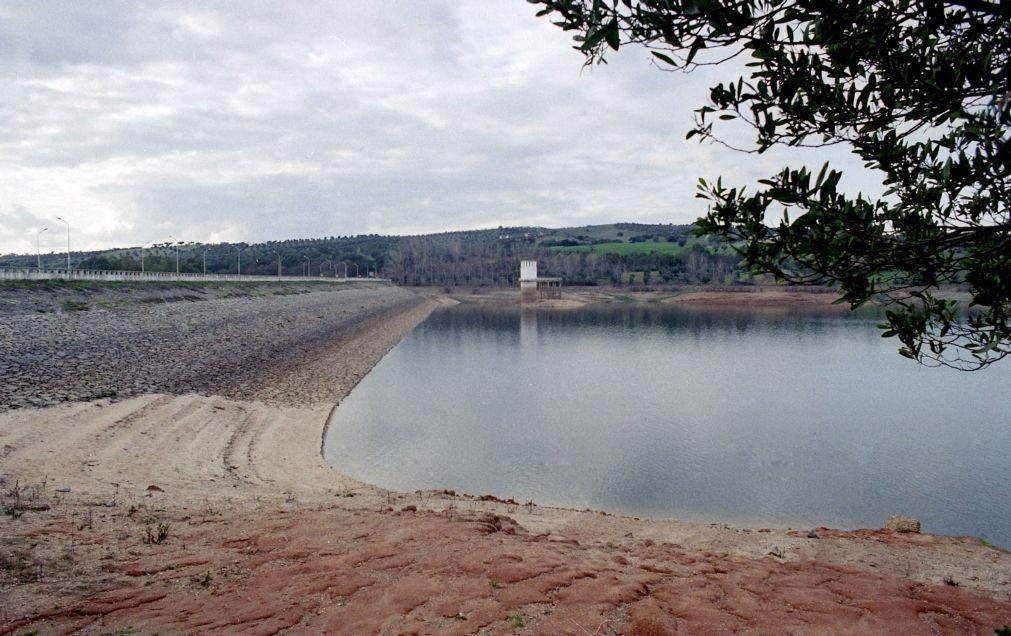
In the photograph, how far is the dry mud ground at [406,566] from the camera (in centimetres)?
429

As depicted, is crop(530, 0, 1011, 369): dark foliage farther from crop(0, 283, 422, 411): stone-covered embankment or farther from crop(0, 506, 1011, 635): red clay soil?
crop(0, 283, 422, 411): stone-covered embankment

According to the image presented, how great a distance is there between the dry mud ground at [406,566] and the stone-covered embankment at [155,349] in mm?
5163

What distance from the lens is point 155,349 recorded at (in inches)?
828

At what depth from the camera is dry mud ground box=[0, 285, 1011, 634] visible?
169 inches

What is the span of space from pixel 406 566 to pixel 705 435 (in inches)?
477

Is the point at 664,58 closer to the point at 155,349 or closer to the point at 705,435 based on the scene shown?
the point at 705,435

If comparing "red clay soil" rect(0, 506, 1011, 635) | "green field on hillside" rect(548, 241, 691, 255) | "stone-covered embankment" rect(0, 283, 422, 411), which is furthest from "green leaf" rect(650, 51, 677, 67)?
"green field on hillside" rect(548, 241, 691, 255)

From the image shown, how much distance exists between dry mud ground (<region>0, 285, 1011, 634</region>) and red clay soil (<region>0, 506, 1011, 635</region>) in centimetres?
2

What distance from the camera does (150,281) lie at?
37.4 metres

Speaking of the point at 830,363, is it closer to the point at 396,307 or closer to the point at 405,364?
the point at 405,364

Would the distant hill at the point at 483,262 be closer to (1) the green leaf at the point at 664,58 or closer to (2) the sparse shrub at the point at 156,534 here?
(2) the sparse shrub at the point at 156,534

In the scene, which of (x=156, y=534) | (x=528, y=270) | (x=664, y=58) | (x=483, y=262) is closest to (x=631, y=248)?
(x=483, y=262)

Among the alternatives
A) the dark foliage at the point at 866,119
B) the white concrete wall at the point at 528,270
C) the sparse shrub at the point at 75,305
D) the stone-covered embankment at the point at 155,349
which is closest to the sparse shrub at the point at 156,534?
the dark foliage at the point at 866,119

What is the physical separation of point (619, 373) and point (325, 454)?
14.9 metres
